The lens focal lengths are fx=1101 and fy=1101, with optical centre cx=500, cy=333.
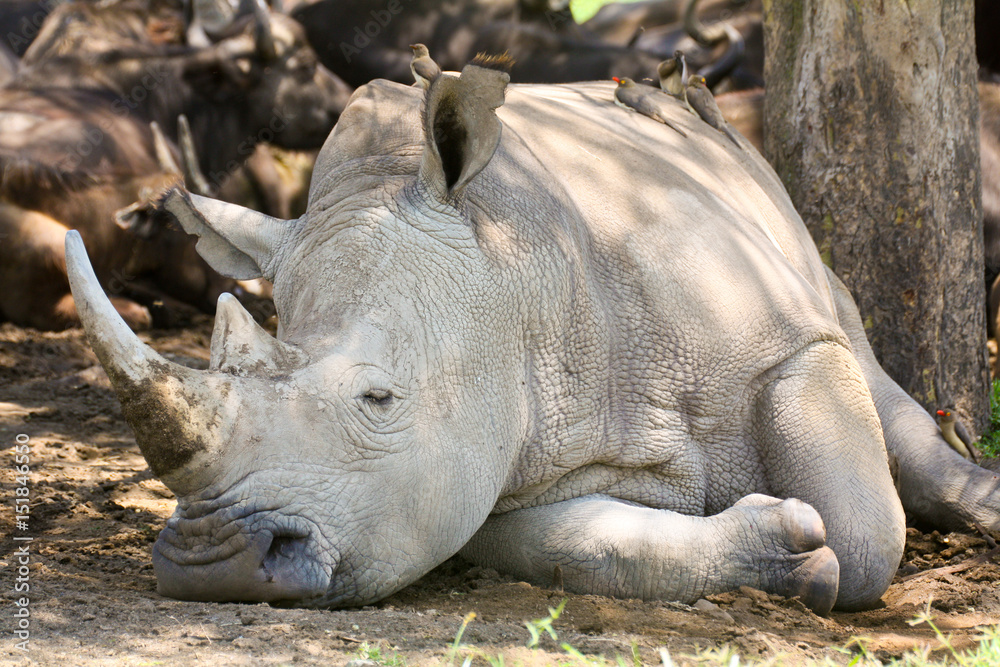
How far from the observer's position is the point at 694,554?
333 cm

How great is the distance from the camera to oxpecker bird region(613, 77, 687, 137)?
482 cm

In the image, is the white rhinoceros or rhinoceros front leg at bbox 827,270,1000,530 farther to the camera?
rhinoceros front leg at bbox 827,270,1000,530

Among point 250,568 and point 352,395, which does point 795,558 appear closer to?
point 352,395

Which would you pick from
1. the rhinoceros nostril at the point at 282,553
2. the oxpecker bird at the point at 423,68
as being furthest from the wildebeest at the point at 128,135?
the rhinoceros nostril at the point at 282,553

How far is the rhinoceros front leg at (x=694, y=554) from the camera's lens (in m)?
3.31

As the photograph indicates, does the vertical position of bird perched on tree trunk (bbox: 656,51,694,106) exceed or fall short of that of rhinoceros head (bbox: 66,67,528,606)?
it exceeds it

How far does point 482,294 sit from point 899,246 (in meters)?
2.74

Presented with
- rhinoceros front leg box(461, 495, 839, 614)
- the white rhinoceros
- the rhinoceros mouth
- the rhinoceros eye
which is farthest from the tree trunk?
the rhinoceros mouth

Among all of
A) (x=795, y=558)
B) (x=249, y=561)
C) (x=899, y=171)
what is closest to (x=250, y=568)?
(x=249, y=561)

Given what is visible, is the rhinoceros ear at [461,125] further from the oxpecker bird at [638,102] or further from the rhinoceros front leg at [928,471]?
the rhinoceros front leg at [928,471]

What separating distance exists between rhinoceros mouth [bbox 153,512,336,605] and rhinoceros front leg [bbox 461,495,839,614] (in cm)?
82

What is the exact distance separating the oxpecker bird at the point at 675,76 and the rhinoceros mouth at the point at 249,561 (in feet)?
10.7

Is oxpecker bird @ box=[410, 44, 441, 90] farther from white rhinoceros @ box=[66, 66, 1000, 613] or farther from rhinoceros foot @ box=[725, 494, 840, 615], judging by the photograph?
rhinoceros foot @ box=[725, 494, 840, 615]

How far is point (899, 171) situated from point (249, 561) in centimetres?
374
